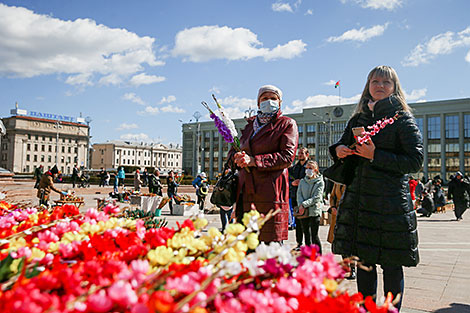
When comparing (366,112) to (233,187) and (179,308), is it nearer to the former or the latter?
(233,187)

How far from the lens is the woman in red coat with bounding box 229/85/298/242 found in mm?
2878

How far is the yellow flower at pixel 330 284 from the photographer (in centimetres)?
100

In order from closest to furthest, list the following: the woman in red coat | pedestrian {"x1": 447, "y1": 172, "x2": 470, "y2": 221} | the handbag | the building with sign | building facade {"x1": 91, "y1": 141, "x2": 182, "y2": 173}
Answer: the woman in red coat → the handbag → pedestrian {"x1": 447, "y1": 172, "x2": 470, "y2": 221} → the building with sign → building facade {"x1": 91, "y1": 141, "x2": 182, "y2": 173}

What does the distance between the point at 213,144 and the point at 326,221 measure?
294ft

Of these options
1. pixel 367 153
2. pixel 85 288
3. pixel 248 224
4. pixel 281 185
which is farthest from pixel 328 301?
pixel 281 185

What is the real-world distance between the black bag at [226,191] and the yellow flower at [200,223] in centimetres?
173

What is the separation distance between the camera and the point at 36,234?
1454 mm

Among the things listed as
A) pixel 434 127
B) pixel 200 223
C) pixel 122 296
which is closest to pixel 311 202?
→ pixel 200 223

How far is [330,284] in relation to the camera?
3.31ft

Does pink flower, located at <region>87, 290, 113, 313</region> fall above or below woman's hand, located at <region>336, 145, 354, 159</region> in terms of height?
below

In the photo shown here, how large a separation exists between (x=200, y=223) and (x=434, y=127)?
78564 mm

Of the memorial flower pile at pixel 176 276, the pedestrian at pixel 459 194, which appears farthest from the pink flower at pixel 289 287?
the pedestrian at pixel 459 194

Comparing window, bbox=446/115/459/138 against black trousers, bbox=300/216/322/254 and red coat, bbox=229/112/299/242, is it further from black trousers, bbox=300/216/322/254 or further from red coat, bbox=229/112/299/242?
red coat, bbox=229/112/299/242

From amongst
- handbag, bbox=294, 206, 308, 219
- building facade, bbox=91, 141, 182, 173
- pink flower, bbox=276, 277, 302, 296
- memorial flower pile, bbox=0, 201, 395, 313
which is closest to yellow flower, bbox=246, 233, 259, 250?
memorial flower pile, bbox=0, 201, 395, 313
